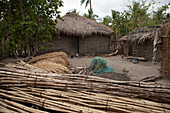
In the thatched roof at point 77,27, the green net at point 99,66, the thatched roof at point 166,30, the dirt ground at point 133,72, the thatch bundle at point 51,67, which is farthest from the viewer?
the thatched roof at point 77,27

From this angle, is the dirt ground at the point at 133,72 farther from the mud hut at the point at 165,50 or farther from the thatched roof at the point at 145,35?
the thatched roof at the point at 145,35

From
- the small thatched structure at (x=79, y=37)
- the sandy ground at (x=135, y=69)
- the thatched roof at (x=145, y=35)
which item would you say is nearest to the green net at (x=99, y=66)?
the sandy ground at (x=135, y=69)

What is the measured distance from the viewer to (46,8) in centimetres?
399

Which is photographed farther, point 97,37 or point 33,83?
point 97,37

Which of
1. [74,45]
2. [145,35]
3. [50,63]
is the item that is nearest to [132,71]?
[50,63]

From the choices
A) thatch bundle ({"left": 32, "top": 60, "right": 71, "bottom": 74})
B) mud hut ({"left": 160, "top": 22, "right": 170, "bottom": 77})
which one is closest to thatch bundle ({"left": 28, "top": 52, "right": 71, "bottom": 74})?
thatch bundle ({"left": 32, "top": 60, "right": 71, "bottom": 74})

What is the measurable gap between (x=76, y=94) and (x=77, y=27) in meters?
8.85

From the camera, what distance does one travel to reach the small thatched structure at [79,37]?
9.20 meters

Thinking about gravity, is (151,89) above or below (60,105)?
above

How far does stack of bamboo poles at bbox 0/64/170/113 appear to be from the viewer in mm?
1044

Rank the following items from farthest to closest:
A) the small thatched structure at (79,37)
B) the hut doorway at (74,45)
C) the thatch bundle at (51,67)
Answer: the hut doorway at (74,45) → the small thatched structure at (79,37) → the thatch bundle at (51,67)

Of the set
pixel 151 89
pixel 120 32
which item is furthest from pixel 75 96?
pixel 120 32

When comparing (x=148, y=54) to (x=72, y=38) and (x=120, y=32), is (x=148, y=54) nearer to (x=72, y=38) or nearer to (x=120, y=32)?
(x=72, y=38)

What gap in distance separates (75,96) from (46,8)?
380 cm
